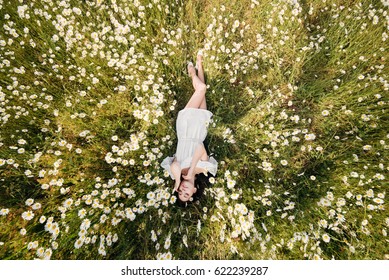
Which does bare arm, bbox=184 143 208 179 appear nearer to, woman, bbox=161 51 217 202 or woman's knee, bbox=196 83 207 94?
woman, bbox=161 51 217 202

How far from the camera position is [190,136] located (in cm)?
305

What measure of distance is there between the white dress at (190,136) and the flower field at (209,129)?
5.2 inches

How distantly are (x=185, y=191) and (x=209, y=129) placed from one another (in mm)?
891

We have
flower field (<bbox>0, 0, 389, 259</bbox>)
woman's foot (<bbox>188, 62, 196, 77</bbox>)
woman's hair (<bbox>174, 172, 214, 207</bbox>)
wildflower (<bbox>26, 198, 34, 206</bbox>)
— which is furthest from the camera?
woman's foot (<bbox>188, 62, 196, 77</bbox>)

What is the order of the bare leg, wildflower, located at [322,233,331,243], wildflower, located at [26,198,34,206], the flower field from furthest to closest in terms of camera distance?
the bare leg → wildflower, located at [26,198,34,206] → the flower field → wildflower, located at [322,233,331,243]

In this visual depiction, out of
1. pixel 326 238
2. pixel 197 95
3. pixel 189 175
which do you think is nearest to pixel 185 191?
pixel 189 175

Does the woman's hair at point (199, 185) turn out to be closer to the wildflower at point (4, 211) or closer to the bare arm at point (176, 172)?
the bare arm at point (176, 172)

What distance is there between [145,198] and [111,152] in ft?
2.39

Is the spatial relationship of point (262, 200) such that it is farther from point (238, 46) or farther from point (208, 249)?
point (238, 46)

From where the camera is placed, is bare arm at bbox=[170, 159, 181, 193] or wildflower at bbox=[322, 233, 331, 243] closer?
wildflower at bbox=[322, 233, 331, 243]

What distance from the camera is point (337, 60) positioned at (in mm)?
3322

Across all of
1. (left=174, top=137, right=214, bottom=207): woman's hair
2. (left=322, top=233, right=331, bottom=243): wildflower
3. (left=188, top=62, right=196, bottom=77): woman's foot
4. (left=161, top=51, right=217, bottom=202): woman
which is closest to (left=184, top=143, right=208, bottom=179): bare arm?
(left=161, top=51, right=217, bottom=202): woman

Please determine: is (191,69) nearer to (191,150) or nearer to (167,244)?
(191,150)

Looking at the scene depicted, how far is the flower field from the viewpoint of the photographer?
98.4 inches
